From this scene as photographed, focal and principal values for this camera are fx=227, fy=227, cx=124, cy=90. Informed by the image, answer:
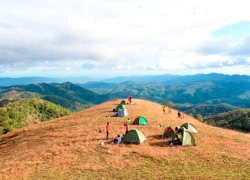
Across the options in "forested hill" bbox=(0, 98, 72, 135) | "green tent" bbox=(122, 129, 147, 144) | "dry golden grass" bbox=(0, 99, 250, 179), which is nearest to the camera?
"dry golden grass" bbox=(0, 99, 250, 179)

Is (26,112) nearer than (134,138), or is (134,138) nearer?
(134,138)

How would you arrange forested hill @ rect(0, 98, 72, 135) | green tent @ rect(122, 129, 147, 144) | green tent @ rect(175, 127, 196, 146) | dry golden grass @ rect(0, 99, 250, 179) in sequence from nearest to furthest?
1. dry golden grass @ rect(0, 99, 250, 179)
2. green tent @ rect(175, 127, 196, 146)
3. green tent @ rect(122, 129, 147, 144)
4. forested hill @ rect(0, 98, 72, 135)

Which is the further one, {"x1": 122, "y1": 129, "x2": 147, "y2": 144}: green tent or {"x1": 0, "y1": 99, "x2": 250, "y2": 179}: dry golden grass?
{"x1": 122, "y1": 129, "x2": 147, "y2": 144}: green tent

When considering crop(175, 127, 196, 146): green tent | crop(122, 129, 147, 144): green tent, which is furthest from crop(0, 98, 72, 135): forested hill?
crop(175, 127, 196, 146): green tent

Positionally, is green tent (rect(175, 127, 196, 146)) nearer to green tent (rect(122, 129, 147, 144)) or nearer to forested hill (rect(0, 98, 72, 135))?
green tent (rect(122, 129, 147, 144))

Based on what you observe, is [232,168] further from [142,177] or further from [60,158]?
[60,158]

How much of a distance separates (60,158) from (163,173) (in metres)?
13.2

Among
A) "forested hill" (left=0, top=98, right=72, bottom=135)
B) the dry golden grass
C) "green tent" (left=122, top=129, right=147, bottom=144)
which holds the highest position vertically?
"green tent" (left=122, top=129, right=147, bottom=144)

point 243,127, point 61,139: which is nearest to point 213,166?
point 61,139

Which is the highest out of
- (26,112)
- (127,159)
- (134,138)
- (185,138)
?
(185,138)

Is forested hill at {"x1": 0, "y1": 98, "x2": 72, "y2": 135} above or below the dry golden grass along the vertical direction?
below

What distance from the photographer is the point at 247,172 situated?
22.8 m

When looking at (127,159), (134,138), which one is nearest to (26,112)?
(134,138)

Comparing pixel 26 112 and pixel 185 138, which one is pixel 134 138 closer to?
pixel 185 138
